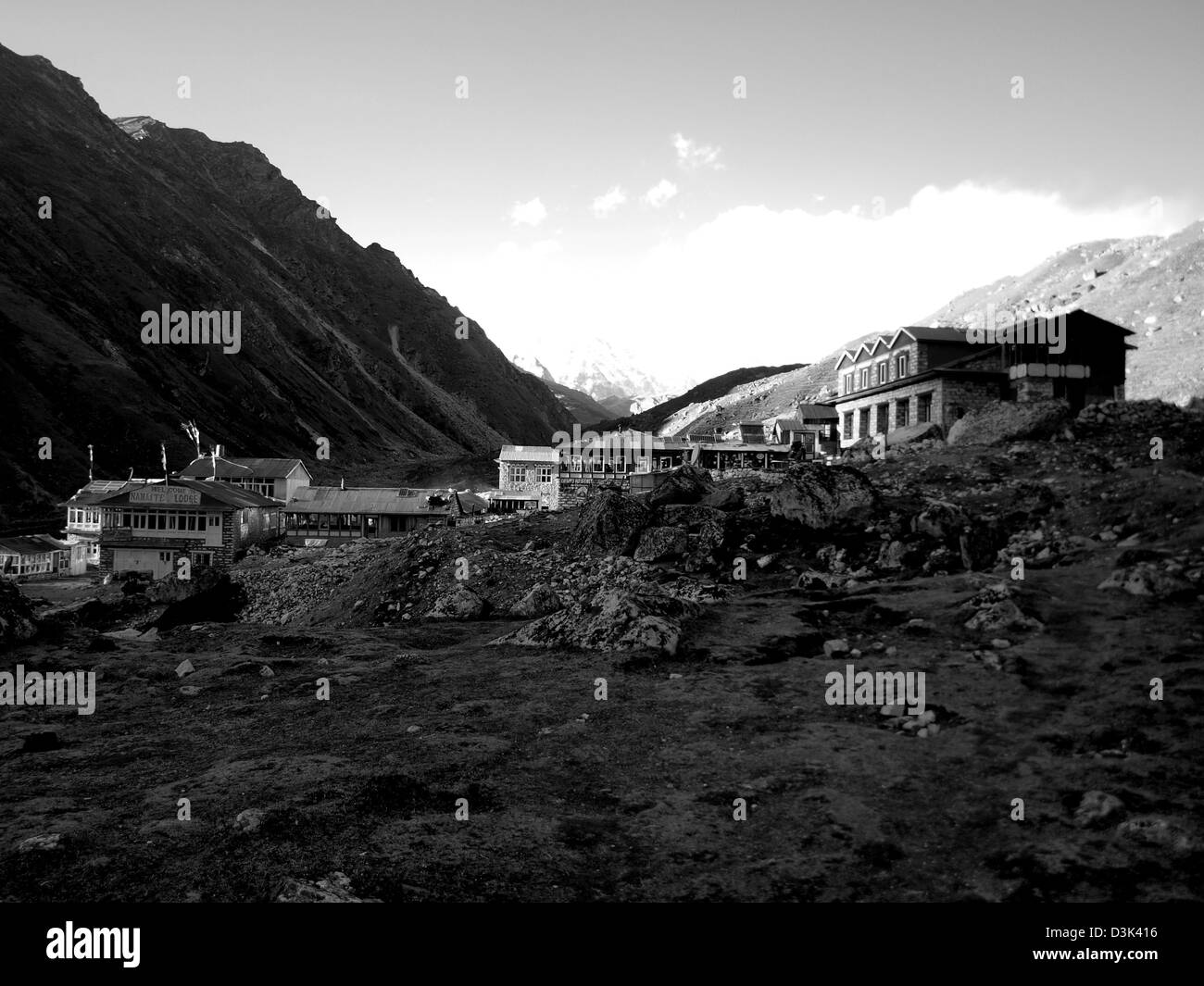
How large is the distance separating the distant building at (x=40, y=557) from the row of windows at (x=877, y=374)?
2893 inches

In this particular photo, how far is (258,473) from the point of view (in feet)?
341

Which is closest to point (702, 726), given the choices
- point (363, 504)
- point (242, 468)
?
point (363, 504)

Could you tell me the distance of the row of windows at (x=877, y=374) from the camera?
57375 millimetres

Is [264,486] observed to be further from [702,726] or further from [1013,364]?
[702,726]

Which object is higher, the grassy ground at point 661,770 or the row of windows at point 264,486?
the row of windows at point 264,486

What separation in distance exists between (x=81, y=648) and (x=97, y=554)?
65.2m

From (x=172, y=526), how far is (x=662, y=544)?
47.6 m

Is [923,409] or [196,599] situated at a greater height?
[923,409]

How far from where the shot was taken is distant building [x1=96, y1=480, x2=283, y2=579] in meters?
66.2

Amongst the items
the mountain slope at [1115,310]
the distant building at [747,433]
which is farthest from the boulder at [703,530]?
the distant building at [747,433]

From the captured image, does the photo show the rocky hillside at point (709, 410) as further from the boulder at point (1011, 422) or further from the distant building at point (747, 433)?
the boulder at point (1011, 422)
